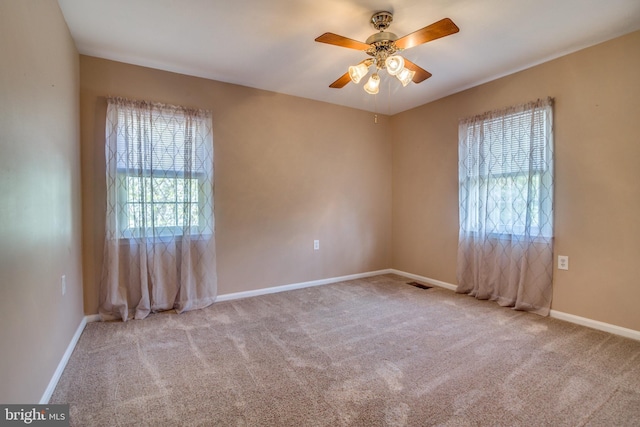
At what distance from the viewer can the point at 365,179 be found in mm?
4367

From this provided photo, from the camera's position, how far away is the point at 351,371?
1.92 metres

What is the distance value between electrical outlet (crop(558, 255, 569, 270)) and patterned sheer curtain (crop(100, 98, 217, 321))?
3.41m

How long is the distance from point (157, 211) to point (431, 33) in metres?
2.77

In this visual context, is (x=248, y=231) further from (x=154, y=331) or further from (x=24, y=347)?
(x=24, y=347)

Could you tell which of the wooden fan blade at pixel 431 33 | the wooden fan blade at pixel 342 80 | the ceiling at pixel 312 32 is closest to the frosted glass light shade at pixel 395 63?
the wooden fan blade at pixel 431 33

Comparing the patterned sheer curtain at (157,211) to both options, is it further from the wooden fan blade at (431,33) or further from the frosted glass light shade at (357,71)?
the wooden fan blade at (431,33)

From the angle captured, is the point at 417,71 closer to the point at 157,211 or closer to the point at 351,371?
the point at 351,371

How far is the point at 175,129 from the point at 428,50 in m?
2.53

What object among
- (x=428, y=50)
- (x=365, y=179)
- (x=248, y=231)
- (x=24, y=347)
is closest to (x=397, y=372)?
(x=24, y=347)

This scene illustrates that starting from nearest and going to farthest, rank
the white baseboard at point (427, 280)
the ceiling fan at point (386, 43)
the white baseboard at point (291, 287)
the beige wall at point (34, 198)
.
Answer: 1. the beige wall at point (34, 198)
2. the ceiling fan at point (386, 43)
3. the white baseboard at point (291, 287)
4. the white baseboard at point (427, 280)

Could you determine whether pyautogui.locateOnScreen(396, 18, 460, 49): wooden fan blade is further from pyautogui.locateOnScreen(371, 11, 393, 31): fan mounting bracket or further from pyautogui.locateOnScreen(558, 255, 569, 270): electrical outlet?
pyautogui.locateOnScreen(558, 255, 569, 270): electrical outlet

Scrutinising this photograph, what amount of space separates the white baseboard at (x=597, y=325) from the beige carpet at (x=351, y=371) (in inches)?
3.2

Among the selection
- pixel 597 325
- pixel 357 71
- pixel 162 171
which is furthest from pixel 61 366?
pixel 597 325

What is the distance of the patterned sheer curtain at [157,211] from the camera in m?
2.76
